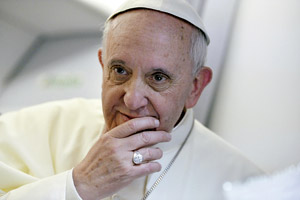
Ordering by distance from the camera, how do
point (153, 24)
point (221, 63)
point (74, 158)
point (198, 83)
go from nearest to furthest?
1. point (153, 24)
2. point (198, 83)
3. point (74, 158)
4. point (221, 63)

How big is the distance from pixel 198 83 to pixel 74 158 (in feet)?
2.42

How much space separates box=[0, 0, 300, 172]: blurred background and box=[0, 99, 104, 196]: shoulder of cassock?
2.39 feet

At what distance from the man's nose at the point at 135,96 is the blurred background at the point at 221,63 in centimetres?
66

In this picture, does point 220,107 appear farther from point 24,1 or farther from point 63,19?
point 24,1

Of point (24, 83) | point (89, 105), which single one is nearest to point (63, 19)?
point (24, 83)

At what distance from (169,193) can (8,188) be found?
73cm

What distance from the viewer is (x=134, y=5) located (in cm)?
164

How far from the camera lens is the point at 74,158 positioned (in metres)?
1.98

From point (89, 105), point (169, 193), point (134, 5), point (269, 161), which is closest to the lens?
point (134, 5)

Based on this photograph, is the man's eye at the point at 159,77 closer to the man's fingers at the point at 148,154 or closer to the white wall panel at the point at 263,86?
the man's fingers at the point at 148,154

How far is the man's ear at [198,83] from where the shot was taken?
1810 millimetres

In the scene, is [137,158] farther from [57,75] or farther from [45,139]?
[57,75]

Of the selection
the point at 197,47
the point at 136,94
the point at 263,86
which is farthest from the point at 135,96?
A: the point at 263,86

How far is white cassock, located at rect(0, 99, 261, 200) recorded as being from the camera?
5.65 ft
